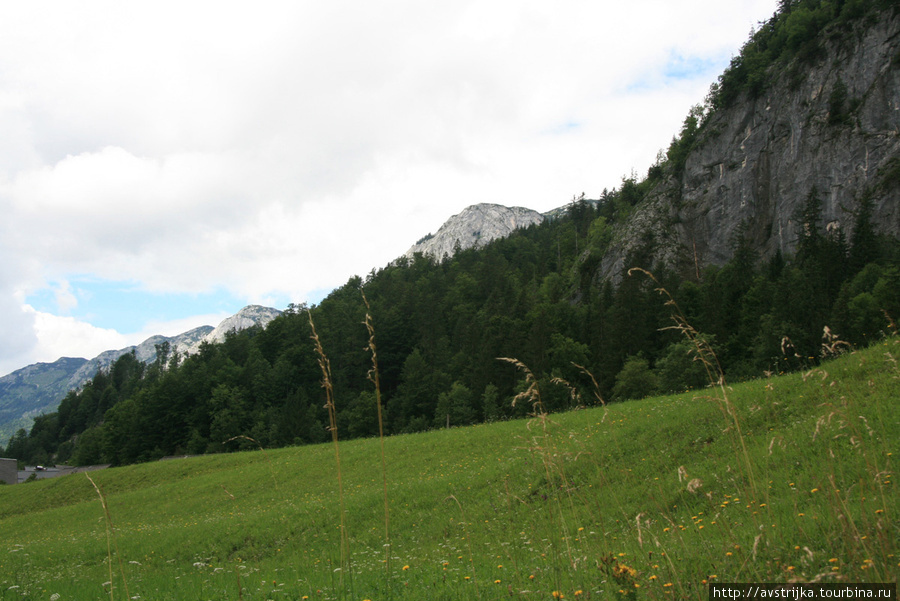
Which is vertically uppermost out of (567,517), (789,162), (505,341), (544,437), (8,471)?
(789,162)

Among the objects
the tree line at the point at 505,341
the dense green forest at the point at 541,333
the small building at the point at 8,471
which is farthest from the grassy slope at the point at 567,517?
the small building at the point at 8,471

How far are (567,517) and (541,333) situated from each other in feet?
175

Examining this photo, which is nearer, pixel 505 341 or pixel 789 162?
pixel 789 162

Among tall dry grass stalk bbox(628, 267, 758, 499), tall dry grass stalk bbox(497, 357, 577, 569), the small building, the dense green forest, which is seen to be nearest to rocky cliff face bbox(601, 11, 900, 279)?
the dense green forest

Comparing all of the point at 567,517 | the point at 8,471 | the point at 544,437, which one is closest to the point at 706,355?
the point at 544,437

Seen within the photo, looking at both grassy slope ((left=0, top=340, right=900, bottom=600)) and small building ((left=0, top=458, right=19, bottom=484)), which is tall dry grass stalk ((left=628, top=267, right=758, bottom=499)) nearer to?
grassy slope ((left=0, top=340, right=900, bottom=600))

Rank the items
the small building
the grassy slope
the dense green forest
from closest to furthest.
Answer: the grassy slope < the dense green forest < the small building

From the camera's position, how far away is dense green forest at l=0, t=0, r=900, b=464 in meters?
47.2

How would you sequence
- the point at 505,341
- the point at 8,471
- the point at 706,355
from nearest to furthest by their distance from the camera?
the point at 706,355 → the point at 8,471 → the point at 505,341

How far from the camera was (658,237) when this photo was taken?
277 feet

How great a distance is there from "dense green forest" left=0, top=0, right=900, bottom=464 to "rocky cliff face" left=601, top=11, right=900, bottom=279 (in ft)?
8.05

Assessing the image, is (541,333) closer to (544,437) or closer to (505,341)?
(505,341)

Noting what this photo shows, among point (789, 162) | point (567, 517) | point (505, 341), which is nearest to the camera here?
point (567, 517)

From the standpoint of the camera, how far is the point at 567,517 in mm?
10984
